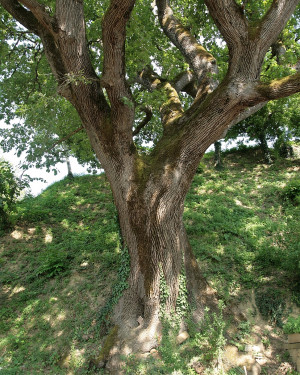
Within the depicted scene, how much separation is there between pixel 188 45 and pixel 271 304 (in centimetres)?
641

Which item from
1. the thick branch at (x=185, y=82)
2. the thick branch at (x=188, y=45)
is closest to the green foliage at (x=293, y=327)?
the thick branch at (x=188, y=45)

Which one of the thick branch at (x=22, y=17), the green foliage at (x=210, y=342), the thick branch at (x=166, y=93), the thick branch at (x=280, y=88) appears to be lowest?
the green foliage at (x=210, y=342)

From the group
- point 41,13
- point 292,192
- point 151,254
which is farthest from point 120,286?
point 292,192

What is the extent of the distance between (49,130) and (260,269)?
6.04 m

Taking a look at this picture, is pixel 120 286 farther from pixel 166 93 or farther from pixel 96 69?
pixel 96 69

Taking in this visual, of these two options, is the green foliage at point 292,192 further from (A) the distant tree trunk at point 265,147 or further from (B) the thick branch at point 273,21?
(B) the thick branch at point 273,21

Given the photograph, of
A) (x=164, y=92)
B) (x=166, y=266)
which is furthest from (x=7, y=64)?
(x=166, y=266)

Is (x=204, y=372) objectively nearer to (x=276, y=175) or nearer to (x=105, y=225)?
(x=105, y=225)

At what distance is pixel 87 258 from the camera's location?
885 centimetres

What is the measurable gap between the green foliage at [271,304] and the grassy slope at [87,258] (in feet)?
0.70

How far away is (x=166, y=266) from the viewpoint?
5.84m

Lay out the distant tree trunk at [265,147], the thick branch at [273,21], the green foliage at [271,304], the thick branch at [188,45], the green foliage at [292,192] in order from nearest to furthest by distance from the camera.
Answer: the thick branch at [273,21] → the green foliage at [271,304] → the thick branch at [188,45] → the green foliage at [292,192] → the distant tree trunk at [265,147]

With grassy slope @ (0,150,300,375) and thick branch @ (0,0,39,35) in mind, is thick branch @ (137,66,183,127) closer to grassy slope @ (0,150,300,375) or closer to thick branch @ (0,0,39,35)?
grassy slope @ (0,150,300,375)

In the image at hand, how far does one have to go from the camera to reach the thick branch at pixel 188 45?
7.19 m
